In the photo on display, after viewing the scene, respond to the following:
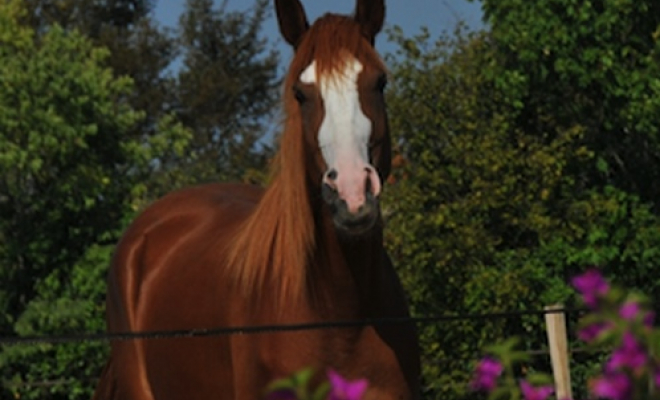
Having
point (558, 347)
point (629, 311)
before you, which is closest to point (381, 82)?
point (629, 311)

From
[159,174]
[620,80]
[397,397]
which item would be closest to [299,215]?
[397,397]

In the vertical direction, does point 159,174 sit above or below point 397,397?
above

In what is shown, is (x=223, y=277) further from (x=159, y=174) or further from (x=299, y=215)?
(x=159, y=174)

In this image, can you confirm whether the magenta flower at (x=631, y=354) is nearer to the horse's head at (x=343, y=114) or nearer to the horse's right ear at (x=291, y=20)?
the horse's head at (x=343, y=114)

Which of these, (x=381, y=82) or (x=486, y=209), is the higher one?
(x=486, y=209)

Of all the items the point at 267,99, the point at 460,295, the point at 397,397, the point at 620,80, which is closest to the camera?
the point at 397,397

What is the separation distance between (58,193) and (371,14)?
2537 cm

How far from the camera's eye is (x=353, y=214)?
15.1 ft

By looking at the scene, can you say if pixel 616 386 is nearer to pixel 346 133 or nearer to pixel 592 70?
pixel 346 133

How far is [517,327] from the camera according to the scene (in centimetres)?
2500

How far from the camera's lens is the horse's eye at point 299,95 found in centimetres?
505

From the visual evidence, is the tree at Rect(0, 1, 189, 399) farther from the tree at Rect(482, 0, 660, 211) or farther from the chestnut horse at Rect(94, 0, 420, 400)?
the chestnut horse at Rect(94, 0, 420, 400)

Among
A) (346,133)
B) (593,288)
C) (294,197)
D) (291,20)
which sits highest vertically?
(291,20)

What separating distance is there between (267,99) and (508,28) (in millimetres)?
26687
